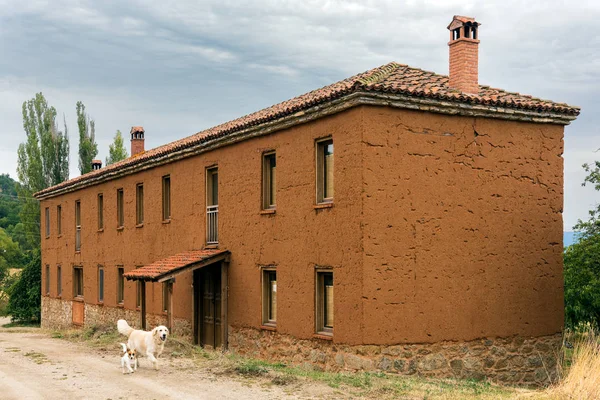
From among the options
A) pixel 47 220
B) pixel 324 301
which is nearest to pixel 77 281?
pixel 47 220

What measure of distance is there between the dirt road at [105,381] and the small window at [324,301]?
8.43 ft

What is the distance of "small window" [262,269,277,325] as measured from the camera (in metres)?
17.6

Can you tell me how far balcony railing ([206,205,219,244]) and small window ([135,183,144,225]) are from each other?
5460mm

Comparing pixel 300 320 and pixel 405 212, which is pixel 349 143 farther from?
pixel 300 320

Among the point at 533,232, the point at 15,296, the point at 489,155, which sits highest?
the point at 489,155

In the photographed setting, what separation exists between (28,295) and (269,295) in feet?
84.1

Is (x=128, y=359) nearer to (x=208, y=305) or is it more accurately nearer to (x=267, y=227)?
(x=267, y=227)

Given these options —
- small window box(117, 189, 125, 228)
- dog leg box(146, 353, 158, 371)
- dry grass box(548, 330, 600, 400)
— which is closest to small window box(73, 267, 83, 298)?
small window box(117, 189, 125, 228)

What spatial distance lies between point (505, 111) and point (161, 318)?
1245 cm


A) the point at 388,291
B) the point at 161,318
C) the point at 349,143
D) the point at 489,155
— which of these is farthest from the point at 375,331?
the point at 161,318

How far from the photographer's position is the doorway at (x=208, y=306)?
66.1ft

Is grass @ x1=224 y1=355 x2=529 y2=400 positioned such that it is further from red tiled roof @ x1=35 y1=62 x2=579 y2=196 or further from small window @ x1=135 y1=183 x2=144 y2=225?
small window @ x1=135 y1=183 x2=144 y2=225

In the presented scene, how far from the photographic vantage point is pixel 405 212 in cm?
1475

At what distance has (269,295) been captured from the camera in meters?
17.8
